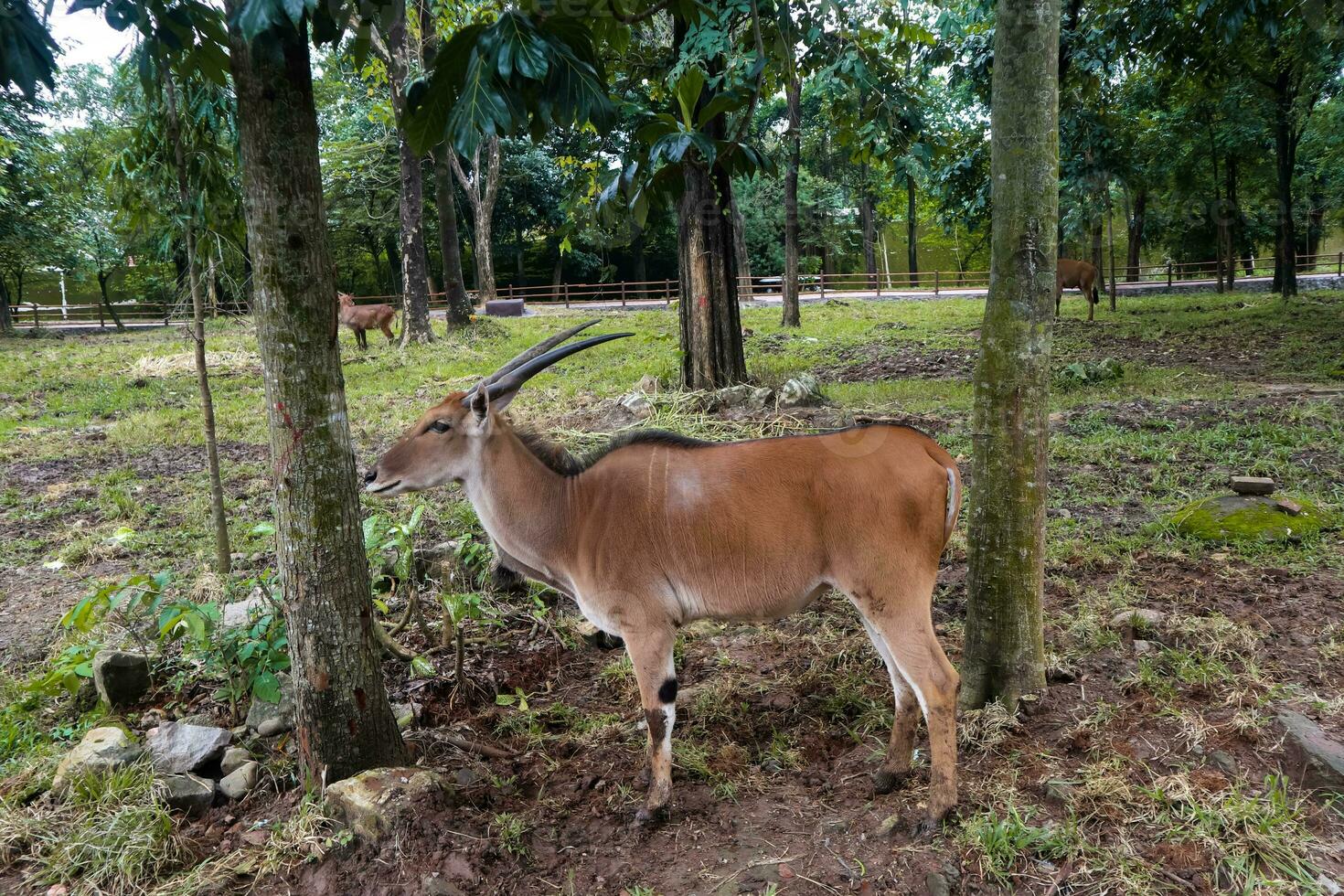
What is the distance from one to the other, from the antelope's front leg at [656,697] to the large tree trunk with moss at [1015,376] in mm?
1405

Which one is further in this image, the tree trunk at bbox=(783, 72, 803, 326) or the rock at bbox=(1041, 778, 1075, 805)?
the tree trunk at bbox=(783, 72, 803, 326)

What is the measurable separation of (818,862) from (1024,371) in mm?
2175

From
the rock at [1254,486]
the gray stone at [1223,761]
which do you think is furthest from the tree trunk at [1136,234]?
the gray stone at [1223,761]

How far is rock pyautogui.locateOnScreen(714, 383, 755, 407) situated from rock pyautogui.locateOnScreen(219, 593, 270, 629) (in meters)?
5.08

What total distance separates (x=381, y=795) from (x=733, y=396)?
6.29 m

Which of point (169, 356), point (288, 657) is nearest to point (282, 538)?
point (288, 657)

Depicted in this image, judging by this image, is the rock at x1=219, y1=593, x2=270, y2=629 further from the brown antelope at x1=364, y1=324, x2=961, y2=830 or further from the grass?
the brown antelope at x1=364, y1=324, x2=961, y2=830

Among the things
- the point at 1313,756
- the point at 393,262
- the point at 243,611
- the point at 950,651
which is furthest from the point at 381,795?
the point at 393,262

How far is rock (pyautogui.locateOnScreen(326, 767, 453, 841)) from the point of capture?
10.7 feet

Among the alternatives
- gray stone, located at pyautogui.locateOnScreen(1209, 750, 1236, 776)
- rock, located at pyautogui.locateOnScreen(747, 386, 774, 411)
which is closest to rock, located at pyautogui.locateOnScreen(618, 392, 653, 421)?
rock, located at pyautogui.locateOnScreen(747, 386, 774, 411)

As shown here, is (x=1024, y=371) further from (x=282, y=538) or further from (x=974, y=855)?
(x=282, y=538)

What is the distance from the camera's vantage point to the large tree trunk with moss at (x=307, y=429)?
3178 mm

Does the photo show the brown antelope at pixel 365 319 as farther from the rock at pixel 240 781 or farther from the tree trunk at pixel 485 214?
the rock at pixel 240 781

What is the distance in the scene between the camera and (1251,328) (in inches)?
580
